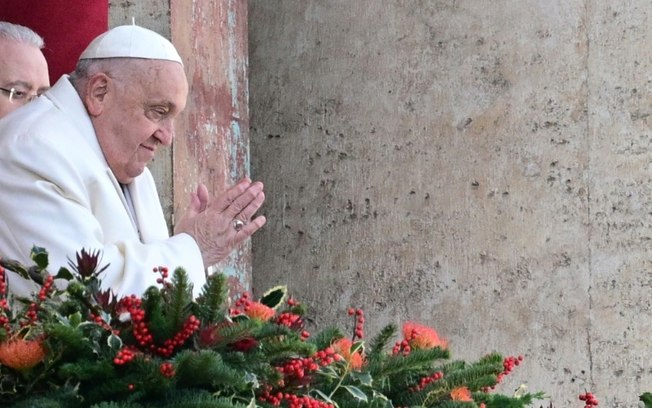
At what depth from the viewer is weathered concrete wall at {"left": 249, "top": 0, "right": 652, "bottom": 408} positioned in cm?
562

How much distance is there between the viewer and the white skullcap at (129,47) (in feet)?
11.8

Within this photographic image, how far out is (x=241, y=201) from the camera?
3.32 meters

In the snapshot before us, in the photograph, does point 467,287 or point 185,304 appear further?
point 467,287

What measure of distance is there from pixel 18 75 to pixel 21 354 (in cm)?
232

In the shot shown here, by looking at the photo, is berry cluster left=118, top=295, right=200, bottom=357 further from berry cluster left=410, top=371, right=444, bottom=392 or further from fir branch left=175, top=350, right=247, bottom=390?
berry cluster left=410, top=371, right=444, bottom=392

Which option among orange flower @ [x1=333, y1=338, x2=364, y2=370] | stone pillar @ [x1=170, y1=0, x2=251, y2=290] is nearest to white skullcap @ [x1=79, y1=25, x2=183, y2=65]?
stone pillar @ [x1=170, y1=0, x2=251, y2=290]

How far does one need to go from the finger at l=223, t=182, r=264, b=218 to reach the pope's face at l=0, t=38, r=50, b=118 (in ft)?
3.64

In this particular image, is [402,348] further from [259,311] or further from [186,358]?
[186,358]

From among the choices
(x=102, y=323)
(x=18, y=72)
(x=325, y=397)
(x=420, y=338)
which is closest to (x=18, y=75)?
(x=18, y=72)

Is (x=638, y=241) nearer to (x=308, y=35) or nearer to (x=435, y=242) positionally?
(x=435, y=242)

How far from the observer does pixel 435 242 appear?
19.0 feet

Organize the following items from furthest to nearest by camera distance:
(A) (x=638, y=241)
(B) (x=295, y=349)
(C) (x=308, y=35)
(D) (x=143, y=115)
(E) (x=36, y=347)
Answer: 1. (C) (x=308, y=35)
2. (A) (x=638, y=241)
3. (D) (x=143, y=115)
4. (B) (x=295, y=349)
5. (E) (x=36, y=347)

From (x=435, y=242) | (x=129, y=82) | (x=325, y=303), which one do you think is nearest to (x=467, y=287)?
(x=435, y=242)

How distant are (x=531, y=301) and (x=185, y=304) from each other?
374cm
